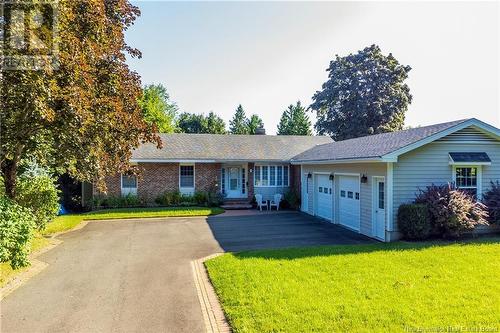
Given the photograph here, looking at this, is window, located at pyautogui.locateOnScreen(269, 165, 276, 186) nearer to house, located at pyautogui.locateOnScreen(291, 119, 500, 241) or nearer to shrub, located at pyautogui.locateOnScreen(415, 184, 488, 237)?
house, located at pyautogui.locateOnScreen(291, 119, 500, 241)

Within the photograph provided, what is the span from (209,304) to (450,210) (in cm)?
874

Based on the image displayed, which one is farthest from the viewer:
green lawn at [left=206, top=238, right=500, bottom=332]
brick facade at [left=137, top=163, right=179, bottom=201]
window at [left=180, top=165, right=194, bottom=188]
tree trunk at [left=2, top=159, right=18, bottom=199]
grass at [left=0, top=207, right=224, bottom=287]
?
window at [left=180, top=165, right=194, bottom=188]

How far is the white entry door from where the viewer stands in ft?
39.8

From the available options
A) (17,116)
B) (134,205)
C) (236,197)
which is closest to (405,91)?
(236,197)

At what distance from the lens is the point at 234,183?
23078 mm

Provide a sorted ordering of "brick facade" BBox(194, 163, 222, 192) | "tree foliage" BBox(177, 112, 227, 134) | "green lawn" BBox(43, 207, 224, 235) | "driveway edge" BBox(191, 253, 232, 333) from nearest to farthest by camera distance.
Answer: "driveway edge" BBox(191, 253, 232, 333) → "green lawn" BBox(43, 207, 224, 235) → "brick facade" BBox(194, 163, 222, 192) → "tree foliage" BBox(177, 112, 227, 134)

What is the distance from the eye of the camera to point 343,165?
15.1 m

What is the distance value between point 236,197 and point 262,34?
1120 cm

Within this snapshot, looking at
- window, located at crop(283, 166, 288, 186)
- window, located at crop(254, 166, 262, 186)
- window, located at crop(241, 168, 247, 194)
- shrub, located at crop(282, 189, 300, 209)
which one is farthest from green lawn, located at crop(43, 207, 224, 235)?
window, located at crop(283, 166, 288, 186)

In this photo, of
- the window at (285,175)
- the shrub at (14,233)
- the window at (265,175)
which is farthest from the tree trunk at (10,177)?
the window at (285,175)

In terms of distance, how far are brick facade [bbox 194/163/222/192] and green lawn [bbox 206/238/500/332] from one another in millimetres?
12423

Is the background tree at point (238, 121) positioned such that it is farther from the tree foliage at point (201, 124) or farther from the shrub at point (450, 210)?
the shrub at point (450, 210)

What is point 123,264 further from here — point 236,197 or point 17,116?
point 236,197

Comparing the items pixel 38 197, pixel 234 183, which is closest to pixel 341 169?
pixel 234 183
